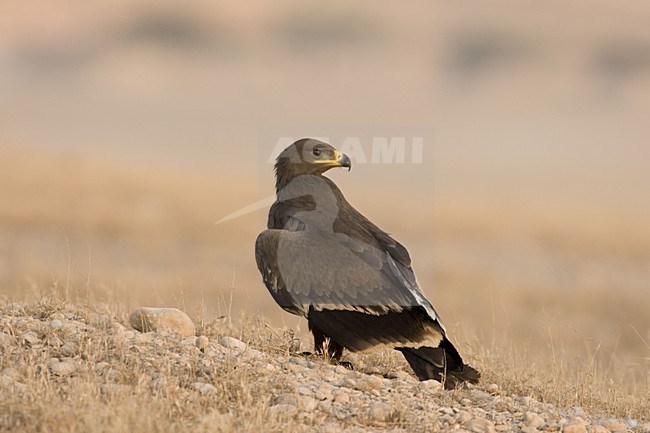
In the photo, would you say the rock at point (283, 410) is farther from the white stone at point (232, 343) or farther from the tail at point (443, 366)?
the tail at point (443, 366)

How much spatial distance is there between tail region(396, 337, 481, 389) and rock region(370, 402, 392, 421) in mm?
1377

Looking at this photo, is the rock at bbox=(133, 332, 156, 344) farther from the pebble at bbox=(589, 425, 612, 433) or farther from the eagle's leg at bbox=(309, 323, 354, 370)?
the pebble at bbox=(589, 425, 612, 433)

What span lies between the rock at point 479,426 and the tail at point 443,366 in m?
1.11

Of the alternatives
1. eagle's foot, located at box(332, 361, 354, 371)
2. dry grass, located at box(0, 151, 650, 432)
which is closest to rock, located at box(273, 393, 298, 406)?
dry grass, located at box(0, 151, 650, 432)

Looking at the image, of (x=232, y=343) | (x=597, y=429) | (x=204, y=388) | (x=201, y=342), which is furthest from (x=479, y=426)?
(x=201, y=342)

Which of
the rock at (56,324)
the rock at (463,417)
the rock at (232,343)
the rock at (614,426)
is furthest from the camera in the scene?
the rock at (232,343)

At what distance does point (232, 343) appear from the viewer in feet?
26.4

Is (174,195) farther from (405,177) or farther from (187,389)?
(187,389)

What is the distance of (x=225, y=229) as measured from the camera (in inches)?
1003

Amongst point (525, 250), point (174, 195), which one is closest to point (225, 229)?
point (174, 195)

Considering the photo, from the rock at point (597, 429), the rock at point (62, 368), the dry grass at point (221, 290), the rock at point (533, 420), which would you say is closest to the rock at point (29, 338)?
the dry grass at point (221, 290)

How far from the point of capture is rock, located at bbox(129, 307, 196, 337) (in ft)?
27.1

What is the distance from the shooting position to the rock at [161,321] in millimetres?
8258

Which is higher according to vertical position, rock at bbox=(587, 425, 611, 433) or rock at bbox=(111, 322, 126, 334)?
rock at bbox=(111, 322, 126, 334)
